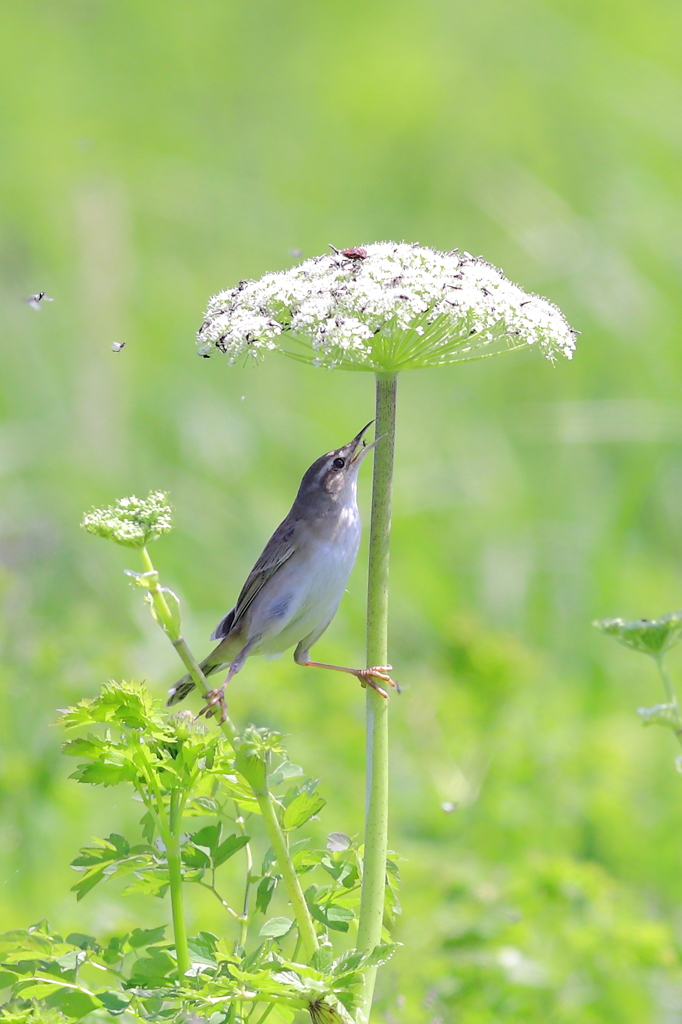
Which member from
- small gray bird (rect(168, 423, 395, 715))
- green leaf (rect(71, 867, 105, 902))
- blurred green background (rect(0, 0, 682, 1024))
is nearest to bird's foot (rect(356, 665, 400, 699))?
small gray bird (rect(168, 423, 395, 715))

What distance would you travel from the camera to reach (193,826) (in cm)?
490

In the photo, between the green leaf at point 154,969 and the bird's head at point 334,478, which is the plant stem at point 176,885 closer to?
the green leaf at point 154,969

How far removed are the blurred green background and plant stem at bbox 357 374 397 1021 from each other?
3.32 feet

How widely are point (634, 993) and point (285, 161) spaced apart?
38.5 feet

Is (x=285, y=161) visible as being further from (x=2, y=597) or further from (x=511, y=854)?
(x=511, y=854)

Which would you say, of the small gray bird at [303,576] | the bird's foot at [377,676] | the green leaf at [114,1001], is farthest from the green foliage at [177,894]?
the small gray bird at [303,576]

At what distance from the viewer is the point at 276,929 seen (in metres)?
2.36

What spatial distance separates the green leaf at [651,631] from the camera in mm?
2477

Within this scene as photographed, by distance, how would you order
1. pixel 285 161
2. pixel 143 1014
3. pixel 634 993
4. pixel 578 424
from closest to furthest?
pixel 143 1014 → pixel 634 993 → pixel 578 424 → pixel 285 161

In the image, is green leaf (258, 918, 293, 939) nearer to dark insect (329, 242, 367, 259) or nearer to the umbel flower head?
the umbel flower head

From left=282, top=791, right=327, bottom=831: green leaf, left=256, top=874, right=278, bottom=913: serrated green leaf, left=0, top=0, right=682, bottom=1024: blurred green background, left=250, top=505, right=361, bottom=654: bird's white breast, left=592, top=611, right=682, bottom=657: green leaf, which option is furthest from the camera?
left=0, top=0, right=682, bottom=1024: blurred green background

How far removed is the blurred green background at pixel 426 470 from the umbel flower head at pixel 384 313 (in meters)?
1.87

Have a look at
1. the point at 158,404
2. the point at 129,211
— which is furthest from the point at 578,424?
the point at 129,211

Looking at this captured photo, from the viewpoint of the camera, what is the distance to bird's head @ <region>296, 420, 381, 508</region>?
322 centimetres
